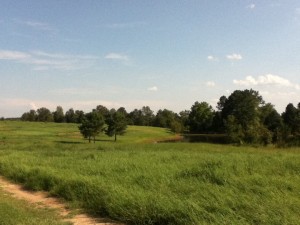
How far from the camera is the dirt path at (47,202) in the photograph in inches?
376

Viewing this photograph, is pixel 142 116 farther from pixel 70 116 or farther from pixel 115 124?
pixel 115 124

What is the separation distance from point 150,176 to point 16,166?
9320mm

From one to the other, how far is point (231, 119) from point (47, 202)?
175 feet

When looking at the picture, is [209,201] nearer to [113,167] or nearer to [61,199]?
[61,199]

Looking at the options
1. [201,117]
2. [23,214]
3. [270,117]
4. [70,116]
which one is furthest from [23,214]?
[70,116]

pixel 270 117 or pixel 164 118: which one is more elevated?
pixel 164 118

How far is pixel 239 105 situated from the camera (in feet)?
274

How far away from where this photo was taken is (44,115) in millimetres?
161250

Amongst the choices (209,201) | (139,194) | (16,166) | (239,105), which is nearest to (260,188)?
(209,201)

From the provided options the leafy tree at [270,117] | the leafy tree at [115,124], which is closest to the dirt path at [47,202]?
the leafy tree at [115,124]

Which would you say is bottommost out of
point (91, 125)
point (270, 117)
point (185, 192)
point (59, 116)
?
point (185, 192)

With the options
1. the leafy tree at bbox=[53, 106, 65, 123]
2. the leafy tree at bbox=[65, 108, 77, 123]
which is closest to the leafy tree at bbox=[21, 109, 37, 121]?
the leafy tree at bbox=[53, 106, 65, 123]

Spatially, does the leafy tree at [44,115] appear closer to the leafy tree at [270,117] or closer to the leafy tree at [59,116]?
the leafy tree at [59,116]

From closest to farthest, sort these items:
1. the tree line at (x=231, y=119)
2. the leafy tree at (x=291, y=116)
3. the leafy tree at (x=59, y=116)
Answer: the tree line at (x=231, y=119)
the leafy tree at (x=291, y=116)
the leafy tree at (x=59, y=116)
